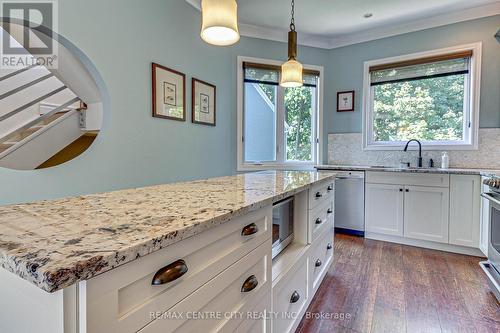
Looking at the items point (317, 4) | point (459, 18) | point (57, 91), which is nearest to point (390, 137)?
point (459, 18)

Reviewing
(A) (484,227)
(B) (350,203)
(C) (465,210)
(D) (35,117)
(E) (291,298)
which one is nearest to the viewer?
(E) (291,298)

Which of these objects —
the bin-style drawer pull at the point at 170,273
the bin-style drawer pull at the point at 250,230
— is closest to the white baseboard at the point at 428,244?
the bin-style drawer pull at the point at 250,230

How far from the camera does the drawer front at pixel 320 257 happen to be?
71.7 inches

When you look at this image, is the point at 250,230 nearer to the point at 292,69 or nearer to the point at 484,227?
the point at 292,69

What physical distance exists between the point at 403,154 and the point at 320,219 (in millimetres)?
2257

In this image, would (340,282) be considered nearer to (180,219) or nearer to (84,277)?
(180,219)

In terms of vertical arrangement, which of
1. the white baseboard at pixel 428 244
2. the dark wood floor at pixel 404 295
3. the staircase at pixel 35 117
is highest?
the staircase at pixel 35 117

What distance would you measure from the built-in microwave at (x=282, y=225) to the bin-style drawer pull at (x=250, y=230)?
1.27ft

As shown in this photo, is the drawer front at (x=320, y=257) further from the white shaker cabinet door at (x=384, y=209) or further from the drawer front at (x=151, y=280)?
the white shaker cabinet door at (x=384, y=209)

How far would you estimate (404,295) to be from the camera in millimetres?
2039

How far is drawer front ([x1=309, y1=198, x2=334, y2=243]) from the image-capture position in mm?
1755

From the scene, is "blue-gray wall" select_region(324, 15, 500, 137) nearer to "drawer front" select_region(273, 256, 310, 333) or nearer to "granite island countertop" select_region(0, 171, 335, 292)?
"drawer front" select_region(273, 256, 310, 333)

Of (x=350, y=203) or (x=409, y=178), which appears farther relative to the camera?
(x=350, y=203)

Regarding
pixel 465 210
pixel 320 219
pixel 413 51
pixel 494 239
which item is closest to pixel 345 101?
pixel 413 51
